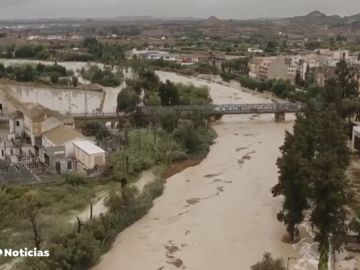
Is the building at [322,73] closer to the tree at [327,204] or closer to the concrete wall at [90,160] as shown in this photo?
the concrete wall at [90,160]

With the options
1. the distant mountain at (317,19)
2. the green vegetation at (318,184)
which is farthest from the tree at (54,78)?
the distant mountain at (317,19)

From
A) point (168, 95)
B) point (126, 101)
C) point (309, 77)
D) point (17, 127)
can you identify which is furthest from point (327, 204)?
point (309, 77)

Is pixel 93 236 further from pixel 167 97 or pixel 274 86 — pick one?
pixel 274 86

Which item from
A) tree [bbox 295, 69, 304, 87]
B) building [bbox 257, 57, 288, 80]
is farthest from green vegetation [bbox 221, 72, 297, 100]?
building [bbox 257, 57, 288, 80]

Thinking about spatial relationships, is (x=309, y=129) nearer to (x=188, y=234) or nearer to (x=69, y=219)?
(x=188, y=234)

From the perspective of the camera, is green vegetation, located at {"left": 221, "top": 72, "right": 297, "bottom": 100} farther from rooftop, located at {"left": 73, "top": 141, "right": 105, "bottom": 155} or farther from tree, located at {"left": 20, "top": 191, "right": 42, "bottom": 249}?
tree, located at {"left": 20, "top": 191, "right": 42, "bottom": 249}

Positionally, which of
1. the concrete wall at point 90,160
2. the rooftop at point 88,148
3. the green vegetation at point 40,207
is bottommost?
the green vegetation at point 40,207

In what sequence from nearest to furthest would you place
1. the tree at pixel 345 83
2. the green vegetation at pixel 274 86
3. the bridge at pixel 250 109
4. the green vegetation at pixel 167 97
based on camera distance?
the bridge at pixel 250 109 → the green vegetation at pixel 167 97 → the tree at pixel 345 83 → the green vegetation at pixel 274 86
